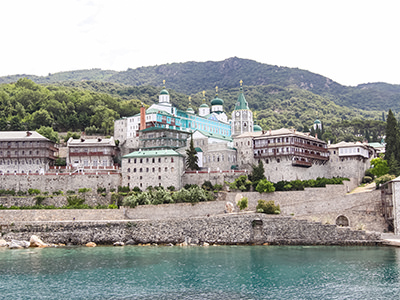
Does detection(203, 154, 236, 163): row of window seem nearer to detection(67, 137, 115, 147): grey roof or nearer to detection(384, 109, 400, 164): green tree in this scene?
detection(67, 137, 115, 147): grey roof

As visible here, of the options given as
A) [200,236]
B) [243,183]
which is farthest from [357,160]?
[200,236]

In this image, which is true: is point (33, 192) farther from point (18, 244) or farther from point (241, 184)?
point (241, 184)

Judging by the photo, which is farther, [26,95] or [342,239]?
[26,95]

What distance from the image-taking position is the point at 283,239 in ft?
175

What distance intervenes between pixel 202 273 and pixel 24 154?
141 ft

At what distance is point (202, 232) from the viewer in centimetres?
5462

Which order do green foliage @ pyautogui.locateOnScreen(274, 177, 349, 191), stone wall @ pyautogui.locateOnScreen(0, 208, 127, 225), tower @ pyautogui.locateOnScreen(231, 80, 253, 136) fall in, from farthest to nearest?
tower @ pyautogui.locateOnScreen(231, 80, 253, 136) → green foliage @ pyautogui.locateOnScreen(274, 177, 349, 191) → stone wall @ pyautogui.locateOnScreen(0, 208, 127, 225)

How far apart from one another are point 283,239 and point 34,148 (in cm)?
4082

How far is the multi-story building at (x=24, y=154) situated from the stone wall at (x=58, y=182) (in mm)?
4556

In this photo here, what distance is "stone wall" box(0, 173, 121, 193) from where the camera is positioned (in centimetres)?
6531

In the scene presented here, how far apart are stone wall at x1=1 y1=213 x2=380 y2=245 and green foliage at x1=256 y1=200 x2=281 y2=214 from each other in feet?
7.70

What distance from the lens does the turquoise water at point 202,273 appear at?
33531mm

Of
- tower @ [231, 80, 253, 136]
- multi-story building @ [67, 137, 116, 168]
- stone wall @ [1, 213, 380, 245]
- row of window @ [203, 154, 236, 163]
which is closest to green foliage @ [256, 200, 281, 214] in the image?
stone wall @ [1, 213, 380, 245]

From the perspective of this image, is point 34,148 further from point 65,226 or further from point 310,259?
point 310,259
